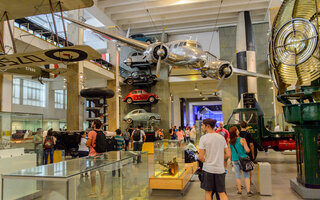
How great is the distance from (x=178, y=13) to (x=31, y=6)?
44.3 ft

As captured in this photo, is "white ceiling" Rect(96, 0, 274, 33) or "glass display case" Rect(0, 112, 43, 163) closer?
"glass display case" Rect(0, 112, 43, 163)

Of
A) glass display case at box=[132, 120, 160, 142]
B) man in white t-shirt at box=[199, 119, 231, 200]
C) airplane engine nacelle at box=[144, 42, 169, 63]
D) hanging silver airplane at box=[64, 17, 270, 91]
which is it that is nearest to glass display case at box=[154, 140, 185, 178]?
man in white t-shirt at box=[199, 119, 231, 200]

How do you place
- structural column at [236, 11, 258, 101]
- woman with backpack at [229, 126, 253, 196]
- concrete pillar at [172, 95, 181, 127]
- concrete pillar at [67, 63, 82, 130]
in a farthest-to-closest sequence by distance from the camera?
concrete pillar at [172, 95, 181, 127], structural column at [236, 11, 258, 101], concrete pillar at [67, 63, 82, 130], woman with backpack at [229, 126, 253, 196]

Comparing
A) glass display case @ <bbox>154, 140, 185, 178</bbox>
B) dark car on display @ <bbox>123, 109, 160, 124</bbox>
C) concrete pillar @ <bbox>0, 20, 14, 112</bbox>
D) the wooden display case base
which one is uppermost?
concrete pillar @ <bbox>0, 20, 14, 112</bbox>

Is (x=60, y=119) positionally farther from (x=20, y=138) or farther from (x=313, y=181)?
(x=313, y=181)

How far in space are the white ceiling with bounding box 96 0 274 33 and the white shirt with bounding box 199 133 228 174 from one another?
559 inches

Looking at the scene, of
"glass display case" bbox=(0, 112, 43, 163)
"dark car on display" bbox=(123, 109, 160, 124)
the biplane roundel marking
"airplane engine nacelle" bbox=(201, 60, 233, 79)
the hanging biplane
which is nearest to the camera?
"glass display case" bbox=(0, 112, 43, 163)

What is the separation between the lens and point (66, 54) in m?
7.06

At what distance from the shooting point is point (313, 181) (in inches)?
190

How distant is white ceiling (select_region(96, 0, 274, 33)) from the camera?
16562mm

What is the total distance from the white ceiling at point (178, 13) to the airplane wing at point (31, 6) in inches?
386

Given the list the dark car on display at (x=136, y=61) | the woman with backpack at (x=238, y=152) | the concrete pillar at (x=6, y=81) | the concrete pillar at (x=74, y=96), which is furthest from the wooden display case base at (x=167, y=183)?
the dark car on display at (x=136, y=61)

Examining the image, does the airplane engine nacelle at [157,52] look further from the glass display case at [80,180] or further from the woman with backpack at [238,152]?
the glass display case at [80,180]

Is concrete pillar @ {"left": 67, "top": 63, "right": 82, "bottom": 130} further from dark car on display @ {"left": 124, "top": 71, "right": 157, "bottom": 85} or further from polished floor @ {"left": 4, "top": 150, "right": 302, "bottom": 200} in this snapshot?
polished floor @ {"left": 4, "top": 150, "right": 302, "bottom": 200}
